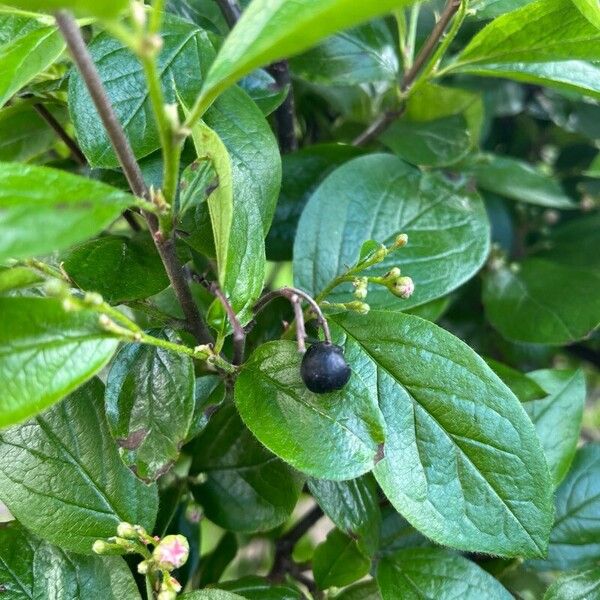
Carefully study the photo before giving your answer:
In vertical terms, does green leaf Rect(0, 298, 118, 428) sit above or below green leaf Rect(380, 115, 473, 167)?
above

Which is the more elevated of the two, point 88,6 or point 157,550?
point 88,6

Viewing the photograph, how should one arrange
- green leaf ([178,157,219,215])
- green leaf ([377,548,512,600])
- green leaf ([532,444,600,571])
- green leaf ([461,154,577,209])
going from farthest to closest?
green leaf ([461,154,577,209])
green leaf ([532,444,600,571])
green leaf ([377,548,512,600])
green leaf ([178,157,219,215])

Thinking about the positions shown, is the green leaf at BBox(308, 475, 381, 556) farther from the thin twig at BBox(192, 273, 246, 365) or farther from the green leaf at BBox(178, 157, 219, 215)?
the green leaf at BBox(178, 157, 219, 215)

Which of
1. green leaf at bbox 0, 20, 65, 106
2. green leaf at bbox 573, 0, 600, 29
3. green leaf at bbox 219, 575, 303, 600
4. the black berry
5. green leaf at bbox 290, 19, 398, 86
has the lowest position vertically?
green leaf at bbox 219, 575, 303, 600

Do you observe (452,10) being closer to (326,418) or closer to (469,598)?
(326,418)

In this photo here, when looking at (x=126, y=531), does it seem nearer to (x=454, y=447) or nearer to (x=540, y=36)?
(x=454, y=447)

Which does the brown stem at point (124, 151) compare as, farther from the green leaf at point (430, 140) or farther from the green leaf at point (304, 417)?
the green leaf at point (430, 140)

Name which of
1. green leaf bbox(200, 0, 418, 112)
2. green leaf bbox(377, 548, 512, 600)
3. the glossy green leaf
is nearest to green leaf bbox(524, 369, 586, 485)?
the glossy green leaf

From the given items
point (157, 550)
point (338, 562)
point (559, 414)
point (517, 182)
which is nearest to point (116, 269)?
point (157, 550)
